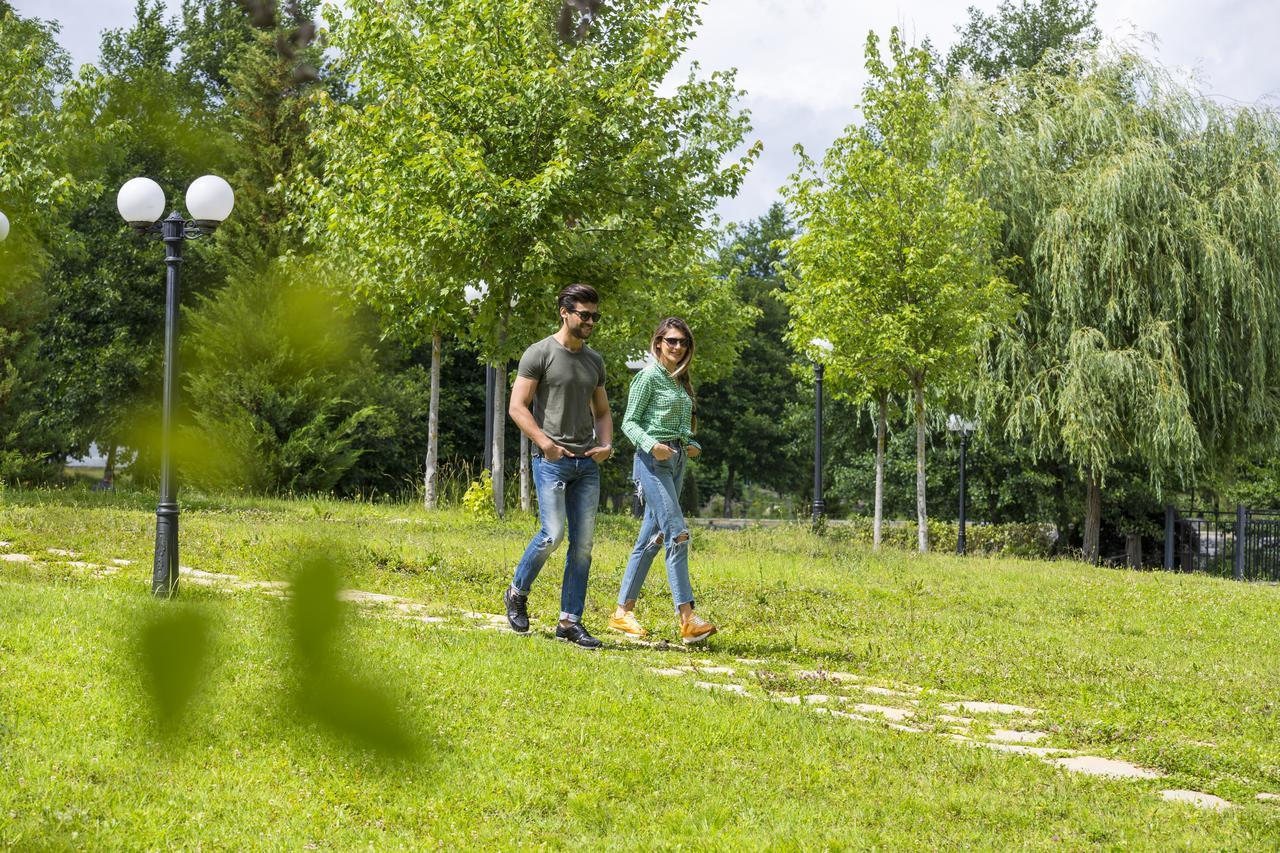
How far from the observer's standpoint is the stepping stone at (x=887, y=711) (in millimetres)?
6219

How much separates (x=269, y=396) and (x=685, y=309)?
25.7 meters

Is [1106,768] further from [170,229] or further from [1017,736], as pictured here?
[170,229]

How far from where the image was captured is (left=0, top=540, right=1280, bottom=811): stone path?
17.7ft

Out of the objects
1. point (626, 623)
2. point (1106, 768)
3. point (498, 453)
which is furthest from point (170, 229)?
point (498, 453)

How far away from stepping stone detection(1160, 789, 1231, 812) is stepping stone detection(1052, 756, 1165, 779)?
0.58 feet

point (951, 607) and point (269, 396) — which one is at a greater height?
point (269, 396)

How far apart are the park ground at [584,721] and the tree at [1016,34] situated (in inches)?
1255

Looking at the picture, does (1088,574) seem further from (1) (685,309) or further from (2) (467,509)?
(1) (685,309)

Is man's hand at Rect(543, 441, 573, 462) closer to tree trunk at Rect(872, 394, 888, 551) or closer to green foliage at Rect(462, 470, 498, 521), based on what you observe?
green foliage at Rect(462, 470, 498, 521)

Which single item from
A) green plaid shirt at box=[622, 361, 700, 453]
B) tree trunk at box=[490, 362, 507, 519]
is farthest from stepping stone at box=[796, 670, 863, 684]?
tree trunk at box=[490, 362, 507, 519]

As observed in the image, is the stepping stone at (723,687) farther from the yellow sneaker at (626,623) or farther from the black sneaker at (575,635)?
the yellow sneaker at (626,623)

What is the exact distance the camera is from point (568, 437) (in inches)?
271

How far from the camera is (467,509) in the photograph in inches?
653

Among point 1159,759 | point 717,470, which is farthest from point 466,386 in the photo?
point 1159,759
